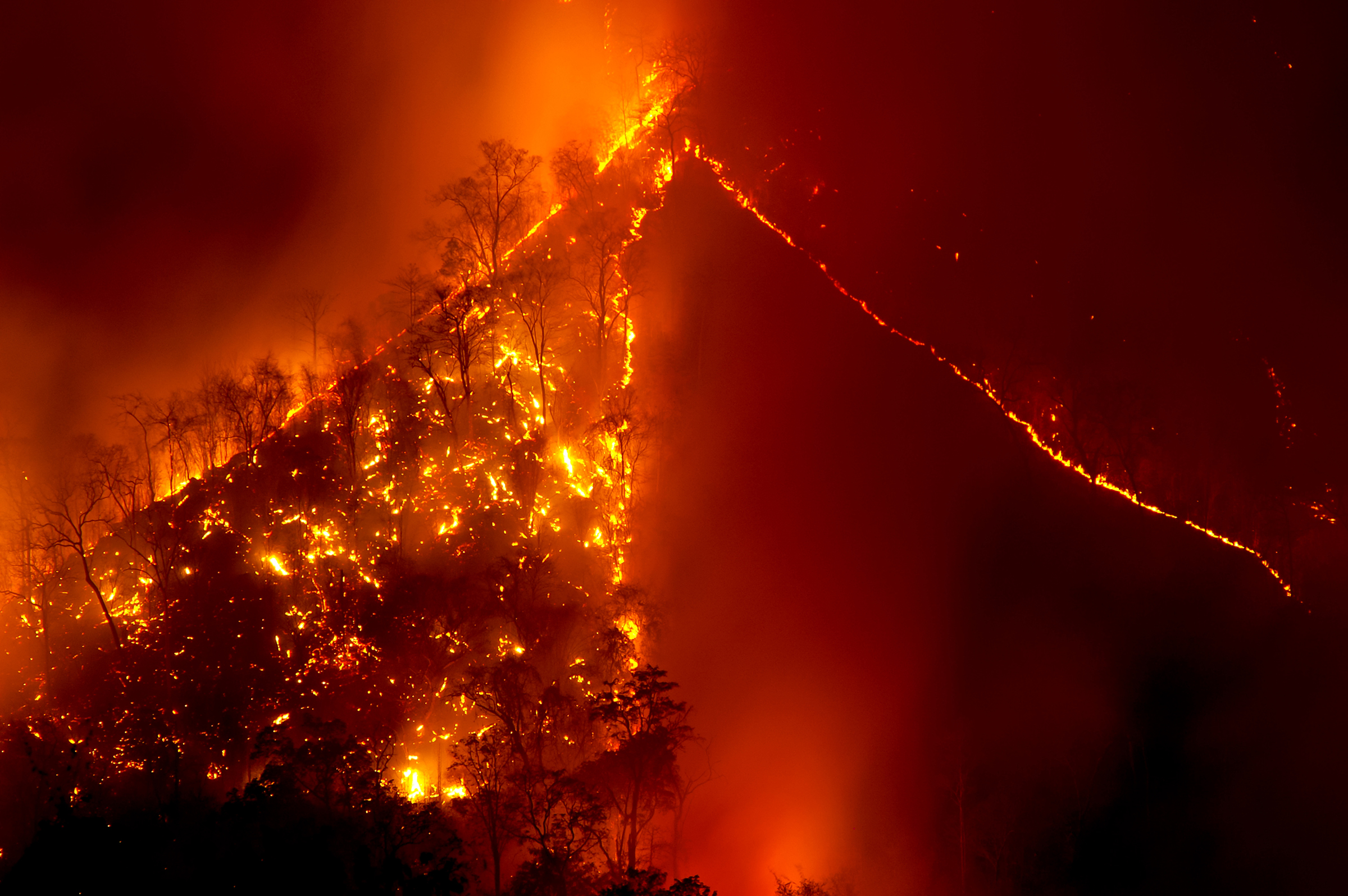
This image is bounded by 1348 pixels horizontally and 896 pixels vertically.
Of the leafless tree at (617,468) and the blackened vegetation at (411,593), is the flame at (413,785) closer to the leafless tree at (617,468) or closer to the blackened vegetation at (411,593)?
the blackened vegetation at (411,593)

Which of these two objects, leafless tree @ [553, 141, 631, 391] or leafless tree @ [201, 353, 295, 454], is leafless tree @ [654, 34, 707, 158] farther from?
leafless tree @ [201, 353, 295, 454]

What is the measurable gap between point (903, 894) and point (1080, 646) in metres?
14.8

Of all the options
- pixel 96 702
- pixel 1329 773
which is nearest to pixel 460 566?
pixel 96 702

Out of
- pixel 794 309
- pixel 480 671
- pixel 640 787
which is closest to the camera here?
pixel 640 787

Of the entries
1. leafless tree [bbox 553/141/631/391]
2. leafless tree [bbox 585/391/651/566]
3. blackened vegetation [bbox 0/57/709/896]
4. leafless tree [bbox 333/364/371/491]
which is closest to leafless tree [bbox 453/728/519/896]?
blackened vegetation [bbox 0/57/709/896]

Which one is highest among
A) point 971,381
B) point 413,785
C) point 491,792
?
point 971,381

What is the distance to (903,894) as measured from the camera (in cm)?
3675

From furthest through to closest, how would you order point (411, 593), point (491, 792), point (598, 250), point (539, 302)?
point (598, 250) → point (539, 302) → point (411, 593) → point (491, 792)

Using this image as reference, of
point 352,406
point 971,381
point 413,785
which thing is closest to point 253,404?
point 352,406

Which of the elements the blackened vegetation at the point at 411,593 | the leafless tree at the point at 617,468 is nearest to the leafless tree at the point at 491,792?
the blackened vegetation at the point at 411,593

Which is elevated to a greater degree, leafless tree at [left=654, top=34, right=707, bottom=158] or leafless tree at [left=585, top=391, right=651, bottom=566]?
leafless tree at [left=654, top=34, right=707, bottom=158]

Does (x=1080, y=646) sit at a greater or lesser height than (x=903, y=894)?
greater

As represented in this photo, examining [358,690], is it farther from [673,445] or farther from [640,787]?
[673,445]

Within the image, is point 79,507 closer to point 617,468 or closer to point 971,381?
point 617,468
